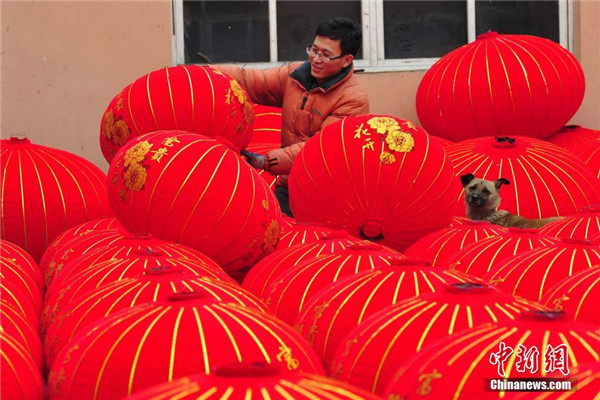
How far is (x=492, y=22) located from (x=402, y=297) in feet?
19.1

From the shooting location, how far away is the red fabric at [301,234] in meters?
4.51

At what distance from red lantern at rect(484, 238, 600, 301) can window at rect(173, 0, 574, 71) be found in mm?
4630

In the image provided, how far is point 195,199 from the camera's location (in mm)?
4176

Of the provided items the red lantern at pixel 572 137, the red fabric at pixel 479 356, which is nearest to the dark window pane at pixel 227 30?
the red lantern at pixel 572 137

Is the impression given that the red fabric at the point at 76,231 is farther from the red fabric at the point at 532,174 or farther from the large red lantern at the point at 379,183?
the red fabric at the point at 532,174

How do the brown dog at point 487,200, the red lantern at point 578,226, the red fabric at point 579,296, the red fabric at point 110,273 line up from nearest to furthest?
the red fabric at point 579,296, the red fabric at point 110,273, the red lantern at point 578,226, the brown dog at point 487,200

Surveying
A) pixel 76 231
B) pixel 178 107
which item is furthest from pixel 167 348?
pixel 178 107

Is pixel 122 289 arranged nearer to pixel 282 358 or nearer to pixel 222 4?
pixel 282 358

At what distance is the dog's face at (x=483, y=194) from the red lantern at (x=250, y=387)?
4040mm

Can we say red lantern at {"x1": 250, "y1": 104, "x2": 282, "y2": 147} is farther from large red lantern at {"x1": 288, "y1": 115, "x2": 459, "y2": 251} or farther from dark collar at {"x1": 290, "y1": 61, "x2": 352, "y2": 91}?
large red lantern at {"x1": 288, "y1": 115, "x2": 459, "y2": 251}

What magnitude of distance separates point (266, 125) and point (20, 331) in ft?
13.7

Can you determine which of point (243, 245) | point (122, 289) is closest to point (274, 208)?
point (243, 245)

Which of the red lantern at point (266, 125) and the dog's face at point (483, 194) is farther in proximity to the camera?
the red lantern at point (266, 125)

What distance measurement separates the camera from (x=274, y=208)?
175 inches
